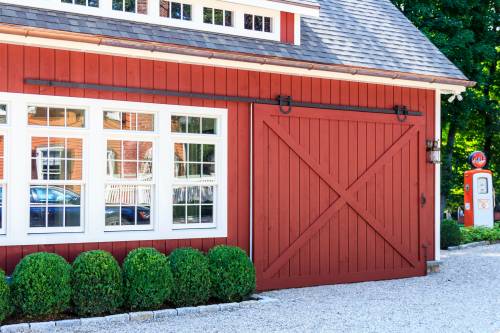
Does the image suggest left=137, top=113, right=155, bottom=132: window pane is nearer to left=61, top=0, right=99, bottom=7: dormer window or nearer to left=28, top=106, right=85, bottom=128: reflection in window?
left=28, top=106, right=85, bottom=128: reflection in window

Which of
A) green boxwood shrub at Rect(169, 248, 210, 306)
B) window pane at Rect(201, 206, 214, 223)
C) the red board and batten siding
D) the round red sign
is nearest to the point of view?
the red board and batten siding

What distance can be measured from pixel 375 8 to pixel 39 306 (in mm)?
8935

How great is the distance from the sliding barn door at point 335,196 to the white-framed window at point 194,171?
654 millimetres

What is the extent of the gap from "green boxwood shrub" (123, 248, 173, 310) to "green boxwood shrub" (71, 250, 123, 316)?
161 millimetres

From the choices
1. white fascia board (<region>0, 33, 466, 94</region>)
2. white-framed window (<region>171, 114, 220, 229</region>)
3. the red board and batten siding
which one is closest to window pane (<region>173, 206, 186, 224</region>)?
white-framed window (<region>171, 114, 220, 229</region>)

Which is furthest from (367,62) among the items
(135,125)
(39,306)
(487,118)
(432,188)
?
(487,118)

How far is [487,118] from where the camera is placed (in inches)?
1021

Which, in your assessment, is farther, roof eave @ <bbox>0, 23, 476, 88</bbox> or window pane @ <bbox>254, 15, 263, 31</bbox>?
window pane @ <bbox>254, 15, 263, 31</bbox>

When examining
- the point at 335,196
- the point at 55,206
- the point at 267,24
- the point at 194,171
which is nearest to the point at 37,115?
the point at 55,206

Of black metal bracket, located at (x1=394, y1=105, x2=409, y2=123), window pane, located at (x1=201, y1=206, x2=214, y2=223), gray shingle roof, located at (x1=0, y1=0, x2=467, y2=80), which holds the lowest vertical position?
window pane, located at (x1=201, y1=206, x2=214, y2=223)

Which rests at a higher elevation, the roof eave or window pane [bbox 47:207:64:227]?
the roof eave

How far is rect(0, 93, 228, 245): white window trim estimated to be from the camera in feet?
27.1

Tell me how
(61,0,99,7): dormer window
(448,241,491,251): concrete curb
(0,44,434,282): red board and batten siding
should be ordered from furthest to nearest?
1. (448,241,491,251): concrete curb
2. (61,0,99,7): dormer window
3. (0,44,434,282): red board and batten siding

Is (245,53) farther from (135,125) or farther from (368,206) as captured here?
(368,206)
